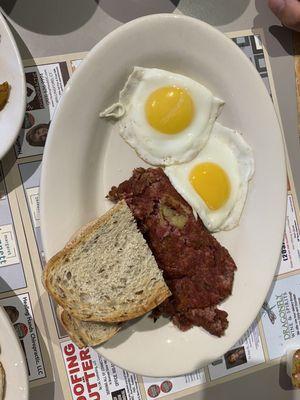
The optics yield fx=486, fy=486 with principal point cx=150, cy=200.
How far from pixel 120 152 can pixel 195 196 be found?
316mm

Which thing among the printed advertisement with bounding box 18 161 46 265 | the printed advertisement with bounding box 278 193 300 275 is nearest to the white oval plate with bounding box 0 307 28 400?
the printed advertisement with bounding box 18 161 46 265

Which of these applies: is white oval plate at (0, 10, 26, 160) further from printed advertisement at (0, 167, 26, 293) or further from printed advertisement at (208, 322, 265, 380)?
printed advertisement at (208, 322, 265, 380)

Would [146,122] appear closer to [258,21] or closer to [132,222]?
[132,222]

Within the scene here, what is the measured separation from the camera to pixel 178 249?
1.73 meters

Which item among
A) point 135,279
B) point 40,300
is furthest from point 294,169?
point 40,300

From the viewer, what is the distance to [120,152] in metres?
1.77

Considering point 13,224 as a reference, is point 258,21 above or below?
above

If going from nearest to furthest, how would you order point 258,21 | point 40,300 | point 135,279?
point 135,279, point 40,300, point 258,21

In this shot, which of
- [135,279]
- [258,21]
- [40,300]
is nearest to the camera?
[135,279]

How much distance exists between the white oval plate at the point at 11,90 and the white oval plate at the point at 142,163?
12 centimetres

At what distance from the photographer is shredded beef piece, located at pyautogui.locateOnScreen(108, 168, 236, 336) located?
1725mm

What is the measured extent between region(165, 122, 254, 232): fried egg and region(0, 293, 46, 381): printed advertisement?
69 cm

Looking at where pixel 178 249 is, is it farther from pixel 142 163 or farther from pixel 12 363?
pixel 12 363

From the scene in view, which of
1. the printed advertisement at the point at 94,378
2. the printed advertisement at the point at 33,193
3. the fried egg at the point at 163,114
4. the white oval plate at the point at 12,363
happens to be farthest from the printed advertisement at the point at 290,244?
the white oval plate at the point at 12,363
